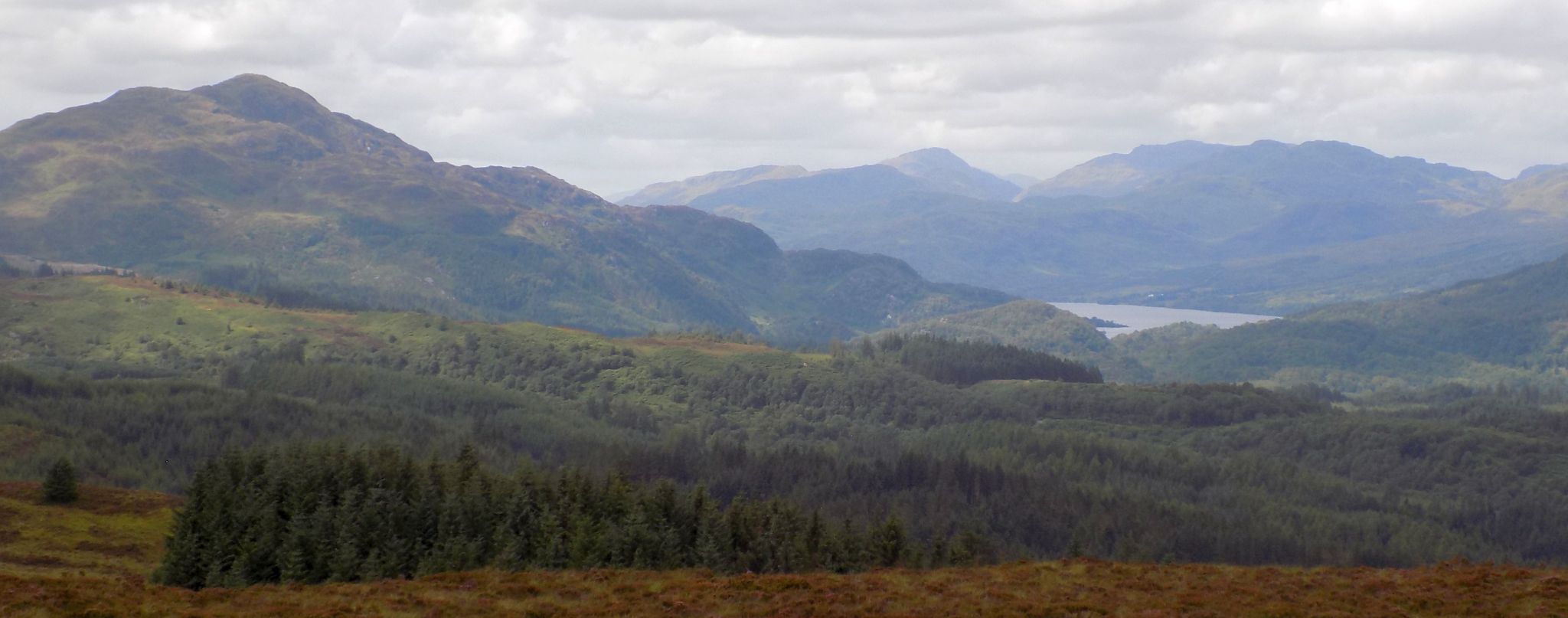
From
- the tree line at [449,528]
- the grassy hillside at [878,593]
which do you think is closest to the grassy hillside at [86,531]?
the tree line at [449,528]

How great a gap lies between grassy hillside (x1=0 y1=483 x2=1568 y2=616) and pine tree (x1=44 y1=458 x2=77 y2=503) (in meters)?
27.1

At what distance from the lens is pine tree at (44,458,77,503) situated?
10800 centimetres

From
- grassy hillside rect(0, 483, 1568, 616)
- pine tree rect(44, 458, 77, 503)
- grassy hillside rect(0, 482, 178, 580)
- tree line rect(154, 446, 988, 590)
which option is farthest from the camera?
pine tree rect(44, 458, 77, 503)

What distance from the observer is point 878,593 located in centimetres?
7175

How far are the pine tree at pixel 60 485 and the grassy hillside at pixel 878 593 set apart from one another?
27.1m

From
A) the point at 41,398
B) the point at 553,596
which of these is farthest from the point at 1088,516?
the point at 41,398

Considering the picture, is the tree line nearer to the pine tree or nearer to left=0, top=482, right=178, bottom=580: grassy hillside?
left=0, top=482, right=178, bottom=580: grassy hillside

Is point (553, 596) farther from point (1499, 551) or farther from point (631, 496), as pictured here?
point (1499, 551)

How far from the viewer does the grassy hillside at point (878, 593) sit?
66.2 meters

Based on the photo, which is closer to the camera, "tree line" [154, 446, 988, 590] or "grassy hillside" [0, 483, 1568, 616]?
"grassy hillside" [0, 483, 1568, 616]

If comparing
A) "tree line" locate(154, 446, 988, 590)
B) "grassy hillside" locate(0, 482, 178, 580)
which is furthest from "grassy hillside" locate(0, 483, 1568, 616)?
"grassy hillside" locate(0, 482, 178, 580)

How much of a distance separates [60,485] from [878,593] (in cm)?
7147

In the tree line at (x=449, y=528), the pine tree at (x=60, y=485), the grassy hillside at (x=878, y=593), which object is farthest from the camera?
the pine tree at (x=60, y=485)

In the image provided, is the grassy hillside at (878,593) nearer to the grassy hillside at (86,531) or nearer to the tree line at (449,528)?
the tree line at (449,528)
